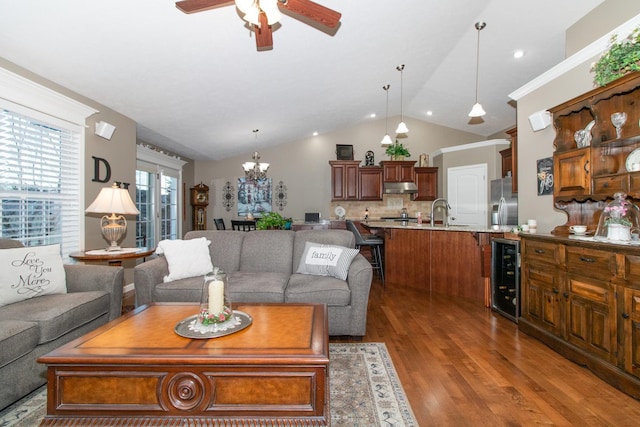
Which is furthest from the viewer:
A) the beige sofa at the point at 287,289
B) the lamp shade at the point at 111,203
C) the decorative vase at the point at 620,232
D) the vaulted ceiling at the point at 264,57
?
the lamp shade at the point at 111,203

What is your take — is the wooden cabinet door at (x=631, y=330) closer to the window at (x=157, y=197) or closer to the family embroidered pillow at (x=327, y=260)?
the family embroidered pillow at (x=327, y=260)

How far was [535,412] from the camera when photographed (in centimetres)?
174

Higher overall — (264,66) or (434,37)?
(434,37)

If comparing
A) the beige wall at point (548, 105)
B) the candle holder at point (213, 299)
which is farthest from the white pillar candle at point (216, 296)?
the beige wall at point (548, 105)

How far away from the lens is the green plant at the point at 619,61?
1988mm

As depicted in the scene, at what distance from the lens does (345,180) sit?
7281 millimetres

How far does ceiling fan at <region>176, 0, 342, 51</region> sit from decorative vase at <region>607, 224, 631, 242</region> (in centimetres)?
238

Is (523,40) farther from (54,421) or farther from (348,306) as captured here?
(54,421)

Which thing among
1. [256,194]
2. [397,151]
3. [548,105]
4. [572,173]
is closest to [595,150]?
[572,173]

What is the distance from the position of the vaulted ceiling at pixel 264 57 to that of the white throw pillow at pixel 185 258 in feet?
5.98

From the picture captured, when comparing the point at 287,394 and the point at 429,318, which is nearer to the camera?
the point at 287,394

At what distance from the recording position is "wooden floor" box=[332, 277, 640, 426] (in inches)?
67.4

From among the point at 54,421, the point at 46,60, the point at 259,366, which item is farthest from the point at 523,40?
the point at 54,421

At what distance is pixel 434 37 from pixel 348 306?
3.64 m
